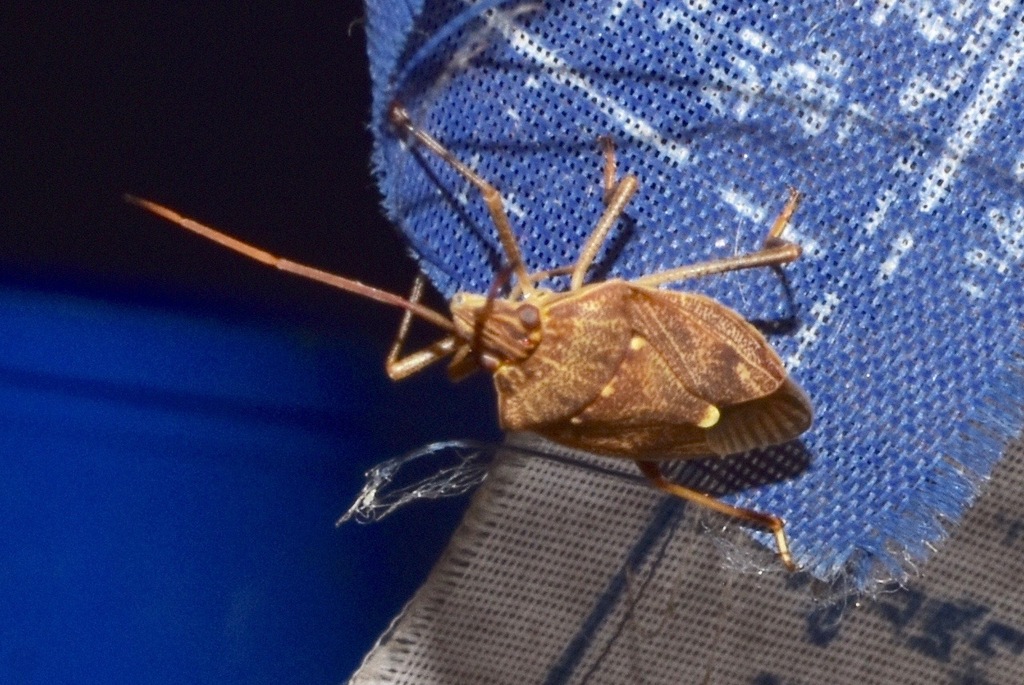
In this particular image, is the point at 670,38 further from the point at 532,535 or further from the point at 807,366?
the point at 532,535

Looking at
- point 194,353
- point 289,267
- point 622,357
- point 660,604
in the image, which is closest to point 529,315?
point 622,357

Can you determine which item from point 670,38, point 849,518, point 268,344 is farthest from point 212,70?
point 849,518

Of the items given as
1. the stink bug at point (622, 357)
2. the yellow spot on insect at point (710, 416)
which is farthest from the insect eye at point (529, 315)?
the yellow spot on insect at point (710, 416)

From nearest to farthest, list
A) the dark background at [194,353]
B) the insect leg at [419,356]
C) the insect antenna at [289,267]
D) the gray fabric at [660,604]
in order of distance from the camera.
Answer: the insect antenna at [289,267] → the insect leg at [419,356] → the gray fabric at [660,604] → the dark background at [194,353]

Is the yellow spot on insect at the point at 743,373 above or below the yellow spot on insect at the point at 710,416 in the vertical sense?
above

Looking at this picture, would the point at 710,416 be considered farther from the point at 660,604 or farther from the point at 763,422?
the point at 660,604

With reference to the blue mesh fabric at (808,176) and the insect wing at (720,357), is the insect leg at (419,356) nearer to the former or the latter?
the blue mesh fabric at (808,176)
